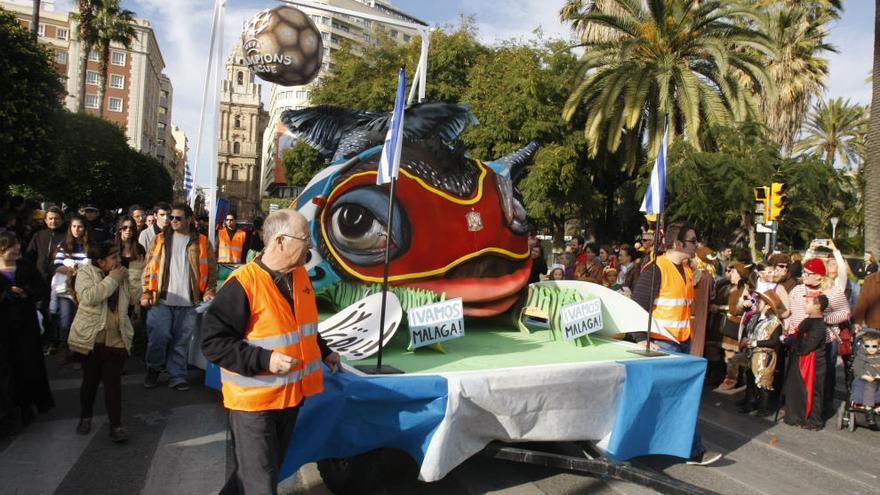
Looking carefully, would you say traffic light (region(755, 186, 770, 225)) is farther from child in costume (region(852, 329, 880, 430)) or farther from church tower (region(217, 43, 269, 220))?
church tower (region(217, 43, 269, 220))

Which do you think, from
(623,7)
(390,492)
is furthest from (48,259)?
(623,7)

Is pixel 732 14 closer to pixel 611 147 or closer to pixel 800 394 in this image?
pixel 611 147

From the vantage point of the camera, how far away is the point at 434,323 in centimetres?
497

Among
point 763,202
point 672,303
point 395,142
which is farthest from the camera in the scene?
point 763,202

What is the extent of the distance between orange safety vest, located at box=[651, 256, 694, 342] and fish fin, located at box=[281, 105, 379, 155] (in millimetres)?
2996

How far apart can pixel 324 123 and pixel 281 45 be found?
1722mm

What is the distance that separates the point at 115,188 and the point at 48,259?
2870 cm

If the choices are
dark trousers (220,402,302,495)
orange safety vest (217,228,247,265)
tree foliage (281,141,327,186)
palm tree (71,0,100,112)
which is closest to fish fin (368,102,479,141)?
dark trousers (220,402,302,495)

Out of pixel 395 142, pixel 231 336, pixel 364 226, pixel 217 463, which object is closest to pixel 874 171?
pixel 364 226

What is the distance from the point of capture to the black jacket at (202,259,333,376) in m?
2.93

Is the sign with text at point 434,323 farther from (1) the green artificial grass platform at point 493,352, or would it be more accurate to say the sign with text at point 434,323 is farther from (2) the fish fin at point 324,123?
(2) the fish fin at point 324,123

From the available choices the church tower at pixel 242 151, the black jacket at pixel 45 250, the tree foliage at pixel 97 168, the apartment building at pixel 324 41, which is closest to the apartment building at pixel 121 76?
the church tower at pixel 242 151

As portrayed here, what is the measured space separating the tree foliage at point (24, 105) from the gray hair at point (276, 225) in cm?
1663

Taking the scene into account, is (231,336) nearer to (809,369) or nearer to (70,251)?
(70,251)
